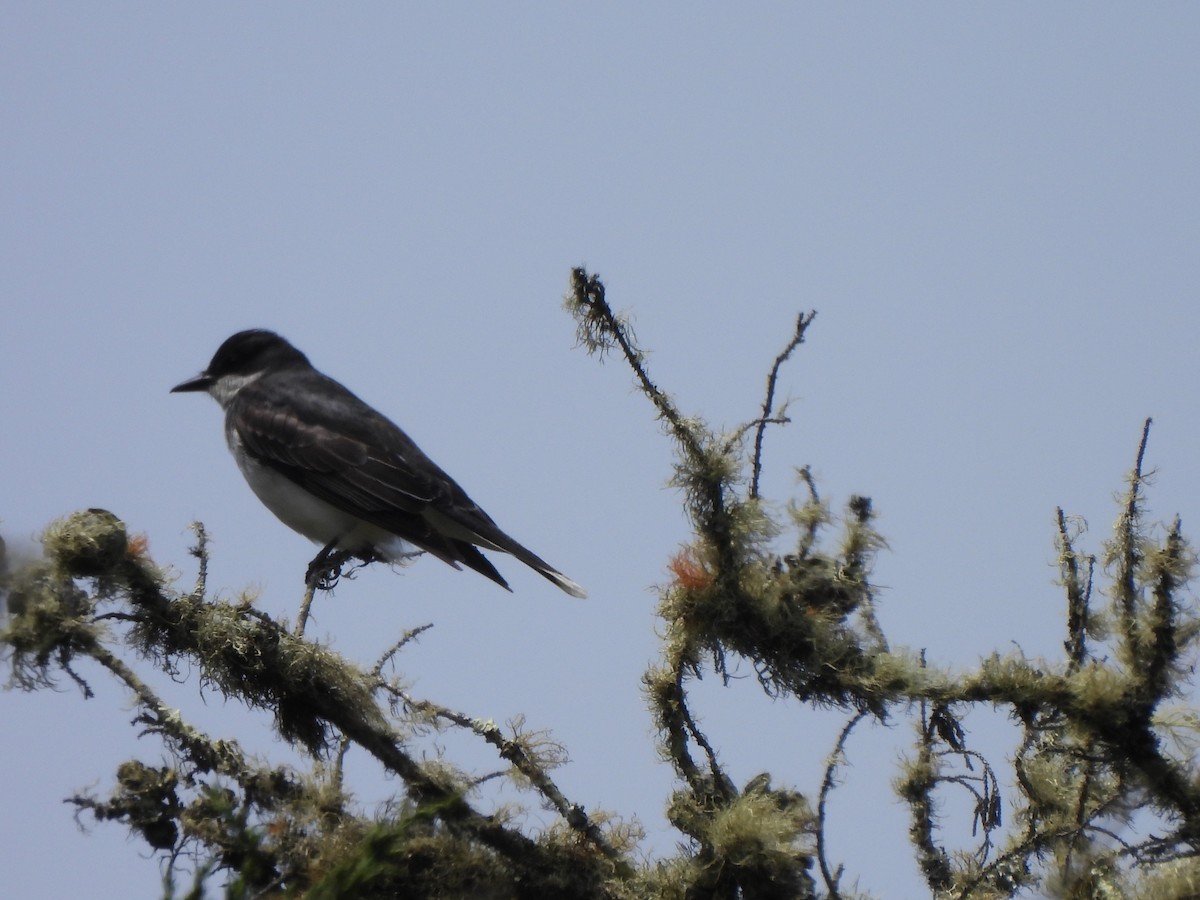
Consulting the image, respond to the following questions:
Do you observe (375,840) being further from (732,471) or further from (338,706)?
(732,471)

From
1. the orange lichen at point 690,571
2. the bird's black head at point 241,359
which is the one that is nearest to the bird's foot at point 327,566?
the bird's black head at point 241,359

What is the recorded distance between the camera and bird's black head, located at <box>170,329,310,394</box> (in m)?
8.73

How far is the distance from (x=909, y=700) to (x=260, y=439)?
4638mm

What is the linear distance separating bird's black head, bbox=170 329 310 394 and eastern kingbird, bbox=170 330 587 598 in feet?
2.25

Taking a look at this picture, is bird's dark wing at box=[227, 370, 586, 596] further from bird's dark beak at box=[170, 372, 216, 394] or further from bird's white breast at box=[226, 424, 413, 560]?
bird's dark beak at box=[170, 372, 216, 394]

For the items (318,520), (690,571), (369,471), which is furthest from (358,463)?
(690,571)

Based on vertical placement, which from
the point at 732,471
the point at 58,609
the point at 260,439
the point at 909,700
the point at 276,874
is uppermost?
the point at 260,439

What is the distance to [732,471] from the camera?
3787 mm

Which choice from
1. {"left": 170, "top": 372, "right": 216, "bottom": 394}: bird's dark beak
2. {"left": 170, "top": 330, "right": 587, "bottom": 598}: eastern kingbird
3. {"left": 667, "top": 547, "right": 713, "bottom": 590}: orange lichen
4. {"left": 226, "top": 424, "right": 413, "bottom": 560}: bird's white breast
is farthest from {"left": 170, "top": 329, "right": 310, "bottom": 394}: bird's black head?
{"left": 667, "top": 547, "right": 713, "bottom": 590}: orange lichen

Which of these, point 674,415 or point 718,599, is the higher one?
point 674,415

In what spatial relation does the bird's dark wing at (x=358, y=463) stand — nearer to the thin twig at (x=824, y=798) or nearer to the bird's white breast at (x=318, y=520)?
the bird's white breast at (x=318, y=520)

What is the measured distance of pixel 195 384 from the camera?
8703mm

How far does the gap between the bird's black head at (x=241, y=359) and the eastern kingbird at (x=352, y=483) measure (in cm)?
69

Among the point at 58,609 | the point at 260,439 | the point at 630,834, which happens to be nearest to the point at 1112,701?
the point at 630,834
